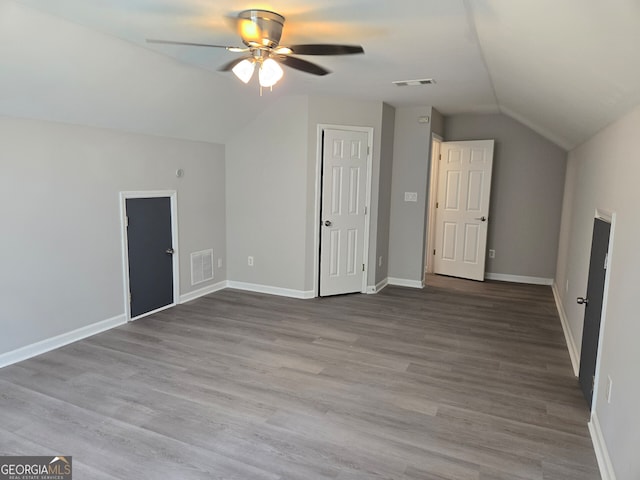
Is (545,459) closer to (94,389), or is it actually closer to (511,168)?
(94,389)

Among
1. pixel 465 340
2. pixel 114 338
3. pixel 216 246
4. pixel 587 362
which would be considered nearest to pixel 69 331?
pixel 114 338

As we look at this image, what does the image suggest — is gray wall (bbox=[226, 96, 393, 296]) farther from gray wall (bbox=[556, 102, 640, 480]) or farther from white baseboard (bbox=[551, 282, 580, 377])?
gray wall (bbox=[556, 102, 640, 480])

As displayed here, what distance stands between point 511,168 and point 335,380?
4.67 meters

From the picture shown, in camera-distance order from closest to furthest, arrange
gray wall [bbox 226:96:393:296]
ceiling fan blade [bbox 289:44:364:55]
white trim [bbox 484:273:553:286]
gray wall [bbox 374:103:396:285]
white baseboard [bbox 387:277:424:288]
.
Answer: ceiling fan blade [bbox 289:44:364:55]
gray wall [bbox 226:96:393:296]
gray wall [bbox 374:103:396:285]
white baseboard [bbox 387:277:424:288]
white trim [bbox 484:273:553:286]

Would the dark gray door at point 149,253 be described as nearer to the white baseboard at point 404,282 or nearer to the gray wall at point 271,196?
the gray wall at point 271,196

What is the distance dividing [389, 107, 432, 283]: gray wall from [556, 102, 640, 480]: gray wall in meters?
2.35

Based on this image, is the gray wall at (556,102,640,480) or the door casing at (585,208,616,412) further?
the door casing at (585,208,616,412)

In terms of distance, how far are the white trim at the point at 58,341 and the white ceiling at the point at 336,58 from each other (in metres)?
1.84

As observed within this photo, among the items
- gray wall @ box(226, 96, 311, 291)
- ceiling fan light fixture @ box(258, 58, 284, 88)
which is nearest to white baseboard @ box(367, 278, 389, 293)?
gray wall @ box(226, 96, 311, 291)

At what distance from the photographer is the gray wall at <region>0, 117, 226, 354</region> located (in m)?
3.20

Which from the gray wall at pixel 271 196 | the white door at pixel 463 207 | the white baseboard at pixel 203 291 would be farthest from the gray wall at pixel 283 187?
the white door at pixel 463 207

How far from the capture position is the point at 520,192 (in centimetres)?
623

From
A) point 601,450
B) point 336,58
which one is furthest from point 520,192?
point 601,450

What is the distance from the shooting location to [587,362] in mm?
2924
